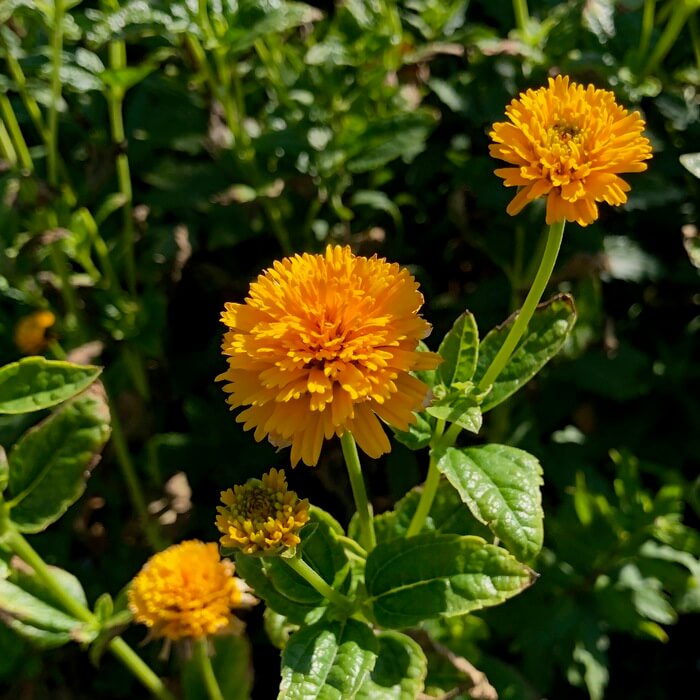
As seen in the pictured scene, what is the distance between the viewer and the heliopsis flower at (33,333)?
156cm

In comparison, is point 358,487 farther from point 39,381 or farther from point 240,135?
point 240,135

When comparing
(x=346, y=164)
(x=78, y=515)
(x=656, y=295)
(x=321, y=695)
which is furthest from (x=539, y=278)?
(x=78, y=515)

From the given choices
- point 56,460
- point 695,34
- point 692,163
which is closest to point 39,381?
point 56,460

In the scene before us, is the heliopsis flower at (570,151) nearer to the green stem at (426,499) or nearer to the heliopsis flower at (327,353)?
the heliopsis flower at (327,353)

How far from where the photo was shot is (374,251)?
1.54m

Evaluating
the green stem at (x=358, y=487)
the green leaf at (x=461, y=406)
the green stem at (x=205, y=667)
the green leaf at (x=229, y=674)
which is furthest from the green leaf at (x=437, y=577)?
the green leaf at (x=229, y=674)

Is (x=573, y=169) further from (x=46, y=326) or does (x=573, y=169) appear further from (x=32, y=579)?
(x=46, y=326)

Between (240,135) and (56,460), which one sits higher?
(240,135)

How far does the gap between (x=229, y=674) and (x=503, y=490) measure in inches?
26.3

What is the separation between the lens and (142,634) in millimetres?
1663

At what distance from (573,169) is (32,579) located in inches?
35.8

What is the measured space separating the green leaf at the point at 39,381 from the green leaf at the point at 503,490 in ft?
1.58

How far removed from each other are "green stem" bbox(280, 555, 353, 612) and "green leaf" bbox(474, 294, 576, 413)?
0.88 ft

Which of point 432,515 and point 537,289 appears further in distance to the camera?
point 432,515
